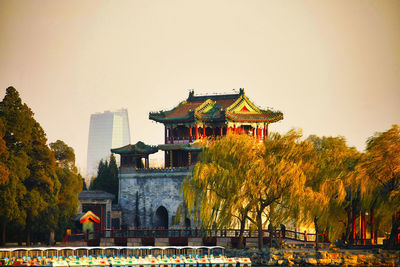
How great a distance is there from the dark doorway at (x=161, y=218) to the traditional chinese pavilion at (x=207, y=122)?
3.39m

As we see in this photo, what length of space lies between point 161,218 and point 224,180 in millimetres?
15322

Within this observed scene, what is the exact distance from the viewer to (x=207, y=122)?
188ft

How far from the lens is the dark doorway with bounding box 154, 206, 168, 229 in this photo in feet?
183

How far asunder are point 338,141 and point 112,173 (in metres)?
18.6

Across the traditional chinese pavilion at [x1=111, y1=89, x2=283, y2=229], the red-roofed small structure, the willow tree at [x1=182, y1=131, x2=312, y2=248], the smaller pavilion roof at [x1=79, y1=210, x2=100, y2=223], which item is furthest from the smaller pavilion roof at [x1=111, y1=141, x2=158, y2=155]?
the willow tree at [x1=182, y1=131, x2=312, y2=248]

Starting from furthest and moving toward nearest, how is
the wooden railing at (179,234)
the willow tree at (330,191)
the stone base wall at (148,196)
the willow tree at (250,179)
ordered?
the stone base wall at (148,196) < the wooden railing at (179,234) < the willow tree at (250,179) < the willow tree at (330,191)

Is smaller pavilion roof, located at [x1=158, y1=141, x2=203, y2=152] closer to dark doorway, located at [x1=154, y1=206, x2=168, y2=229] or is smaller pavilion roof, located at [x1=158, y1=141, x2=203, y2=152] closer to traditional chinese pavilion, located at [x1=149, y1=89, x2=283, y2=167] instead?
traditional chinese pavilion, located at [x1=149, y1=89, x2=283, y2=167]

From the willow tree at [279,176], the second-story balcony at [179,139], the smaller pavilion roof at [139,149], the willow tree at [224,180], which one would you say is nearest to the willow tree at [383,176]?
the willow tree at [279,176]

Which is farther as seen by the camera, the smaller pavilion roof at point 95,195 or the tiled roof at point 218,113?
the tiled roof at point 218,113

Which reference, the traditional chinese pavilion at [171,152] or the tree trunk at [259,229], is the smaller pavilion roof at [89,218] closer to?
the traditional chinese pavilion at [171,152]

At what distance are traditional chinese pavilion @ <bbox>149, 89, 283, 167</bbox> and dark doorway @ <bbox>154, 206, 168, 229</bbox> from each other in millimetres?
3393

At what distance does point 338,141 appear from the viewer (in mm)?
58812

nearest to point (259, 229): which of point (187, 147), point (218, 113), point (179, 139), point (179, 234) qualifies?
point (179, 234)

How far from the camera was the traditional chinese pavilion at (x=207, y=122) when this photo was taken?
56.7m
